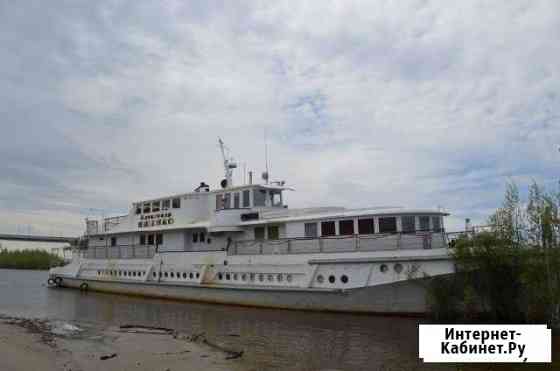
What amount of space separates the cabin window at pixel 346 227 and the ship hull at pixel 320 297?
2.29 m

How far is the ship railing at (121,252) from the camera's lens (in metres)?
25.5

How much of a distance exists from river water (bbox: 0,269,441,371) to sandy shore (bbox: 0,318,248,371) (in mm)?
989

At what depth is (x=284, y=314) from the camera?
1844 centimetres

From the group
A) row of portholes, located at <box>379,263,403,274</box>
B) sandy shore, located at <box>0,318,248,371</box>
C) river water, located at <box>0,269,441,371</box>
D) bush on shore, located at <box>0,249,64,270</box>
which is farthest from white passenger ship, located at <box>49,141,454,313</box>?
bush on shore, located at <box>0,249,64,270</box>

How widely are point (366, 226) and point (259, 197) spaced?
21.8 feet

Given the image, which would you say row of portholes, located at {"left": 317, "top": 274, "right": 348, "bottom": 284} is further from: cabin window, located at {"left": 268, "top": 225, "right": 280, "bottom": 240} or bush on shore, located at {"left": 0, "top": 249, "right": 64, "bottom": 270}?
bush on shore, located at {"left": 0, "top": 249, "right": 64, "bottom": 270}

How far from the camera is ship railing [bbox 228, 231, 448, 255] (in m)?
16.8

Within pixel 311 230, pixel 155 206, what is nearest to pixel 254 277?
pixel 311 230

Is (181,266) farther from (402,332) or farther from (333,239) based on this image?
(402,332)

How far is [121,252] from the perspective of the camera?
27125mm

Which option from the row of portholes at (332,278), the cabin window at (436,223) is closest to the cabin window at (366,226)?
the row of portholes at (332,278)

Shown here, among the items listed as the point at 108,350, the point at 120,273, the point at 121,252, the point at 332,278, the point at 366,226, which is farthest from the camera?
the point at 121,252

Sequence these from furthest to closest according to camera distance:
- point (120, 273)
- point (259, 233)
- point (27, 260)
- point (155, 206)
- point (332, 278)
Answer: point (27, 260) → point (120, 273) → point (155, 206) → point (259, 233) → point (332, 278)

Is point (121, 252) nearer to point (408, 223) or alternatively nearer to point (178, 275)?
point (178, 275)
